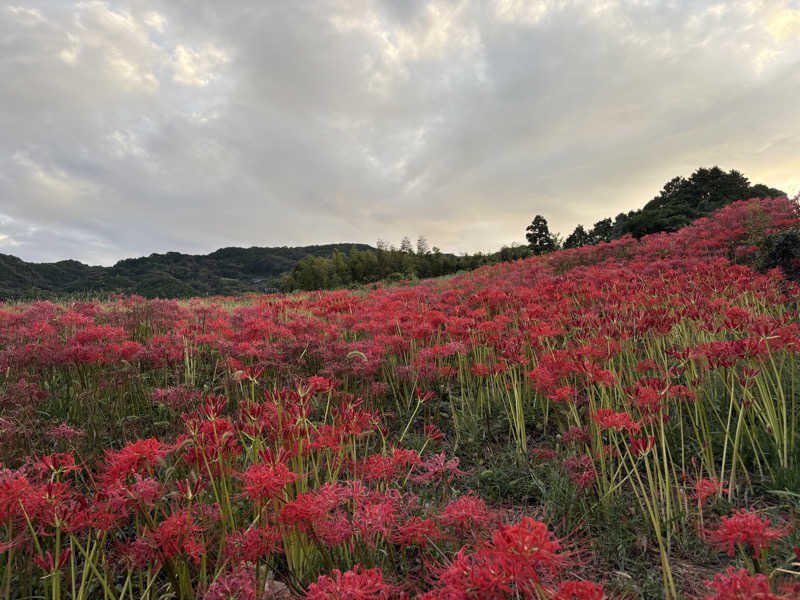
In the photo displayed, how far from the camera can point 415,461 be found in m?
1.80

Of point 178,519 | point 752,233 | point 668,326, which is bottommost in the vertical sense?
point 178,519

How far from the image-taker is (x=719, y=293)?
202 inches

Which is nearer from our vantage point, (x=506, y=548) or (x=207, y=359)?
(x=506, y=548)

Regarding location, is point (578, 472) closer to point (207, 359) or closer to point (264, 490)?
point (264, 490)

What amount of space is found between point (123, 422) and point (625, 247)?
14.4m

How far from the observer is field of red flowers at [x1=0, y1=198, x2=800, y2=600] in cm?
136

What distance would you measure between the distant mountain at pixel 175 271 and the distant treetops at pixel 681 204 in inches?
879

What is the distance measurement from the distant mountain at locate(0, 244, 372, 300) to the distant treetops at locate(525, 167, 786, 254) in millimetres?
22333

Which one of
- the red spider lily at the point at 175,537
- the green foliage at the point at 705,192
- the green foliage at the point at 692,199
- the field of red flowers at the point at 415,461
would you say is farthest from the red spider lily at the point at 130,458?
the green foliage at the point at 705,192

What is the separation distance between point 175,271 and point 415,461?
259ft

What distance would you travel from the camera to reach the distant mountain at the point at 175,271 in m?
41.8

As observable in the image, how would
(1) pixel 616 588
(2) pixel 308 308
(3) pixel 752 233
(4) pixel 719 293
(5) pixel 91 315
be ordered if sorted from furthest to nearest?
(3) pixel 752 233 → (2) pixel 308 308 → (5) pixel 91 315 → (4) pixel 719 293 → (1) pixel 616 588

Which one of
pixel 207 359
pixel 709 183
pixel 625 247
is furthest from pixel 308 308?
pixel 709 183

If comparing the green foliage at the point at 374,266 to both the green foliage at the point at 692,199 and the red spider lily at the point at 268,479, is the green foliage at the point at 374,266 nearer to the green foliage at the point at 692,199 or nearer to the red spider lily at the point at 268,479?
the green foliage at the point at 692,199
